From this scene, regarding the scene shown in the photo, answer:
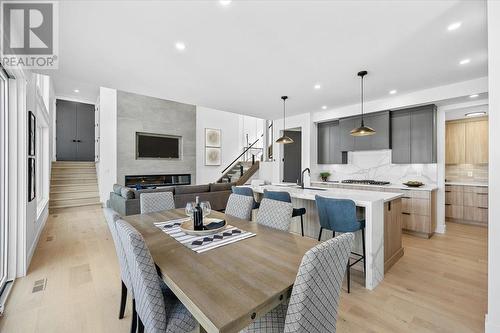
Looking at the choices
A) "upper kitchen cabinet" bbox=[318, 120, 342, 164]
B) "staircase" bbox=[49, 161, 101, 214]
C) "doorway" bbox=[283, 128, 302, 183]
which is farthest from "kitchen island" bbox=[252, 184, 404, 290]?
"staircase" bbox=[49, 161, 101, 214]

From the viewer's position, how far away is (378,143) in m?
4.67

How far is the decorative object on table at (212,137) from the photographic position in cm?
848

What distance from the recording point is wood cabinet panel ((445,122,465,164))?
16.3 ft

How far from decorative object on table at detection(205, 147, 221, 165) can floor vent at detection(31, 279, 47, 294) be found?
6218 millimetres

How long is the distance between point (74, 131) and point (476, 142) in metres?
11.5

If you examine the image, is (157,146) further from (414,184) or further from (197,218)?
(414,184)

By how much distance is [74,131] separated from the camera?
7828 mm

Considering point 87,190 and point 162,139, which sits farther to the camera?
point 162,139

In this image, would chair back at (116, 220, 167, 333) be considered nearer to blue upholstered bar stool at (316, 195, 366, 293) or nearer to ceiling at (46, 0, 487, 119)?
blue upholstered bar stool at (316, 195, 366, 293)

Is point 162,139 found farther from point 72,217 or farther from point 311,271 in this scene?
point 311,271

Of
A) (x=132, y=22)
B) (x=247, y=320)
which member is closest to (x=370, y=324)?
(x=247, y=320)

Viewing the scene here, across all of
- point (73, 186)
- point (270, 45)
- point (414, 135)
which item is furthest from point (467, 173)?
point (73, 186)

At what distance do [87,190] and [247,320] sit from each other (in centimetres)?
753

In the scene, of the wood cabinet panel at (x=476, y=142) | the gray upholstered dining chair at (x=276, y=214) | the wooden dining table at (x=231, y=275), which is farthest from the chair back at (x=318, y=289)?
the wood cabinet panel at (x=476, y=142)
